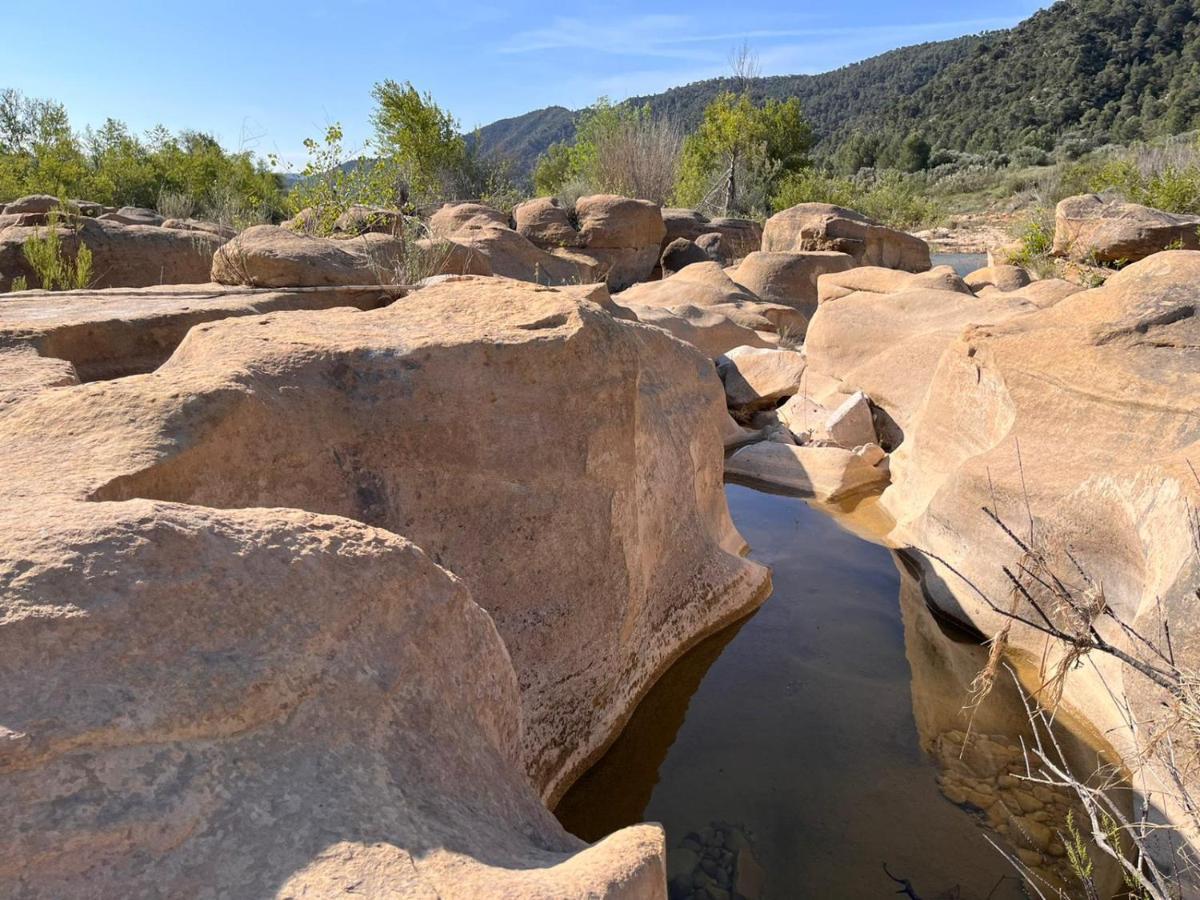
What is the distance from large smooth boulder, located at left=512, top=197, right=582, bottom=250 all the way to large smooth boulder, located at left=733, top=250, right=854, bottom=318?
2.91 meters

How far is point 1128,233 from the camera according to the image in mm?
8633

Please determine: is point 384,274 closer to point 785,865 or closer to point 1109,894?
point 785,865

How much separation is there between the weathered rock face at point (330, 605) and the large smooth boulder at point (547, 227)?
1029 cm

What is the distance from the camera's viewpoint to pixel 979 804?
8.79 ft

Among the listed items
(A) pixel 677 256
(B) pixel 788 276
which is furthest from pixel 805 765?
(A) pixel 677 256


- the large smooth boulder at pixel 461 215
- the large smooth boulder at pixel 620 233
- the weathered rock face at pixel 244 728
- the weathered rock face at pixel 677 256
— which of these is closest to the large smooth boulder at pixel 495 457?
the weathered rock face at pixel 244 728

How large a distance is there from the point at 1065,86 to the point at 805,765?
50.5 metres

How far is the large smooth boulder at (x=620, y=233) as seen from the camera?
13.2 m

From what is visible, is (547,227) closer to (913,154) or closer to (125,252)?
(125,252)

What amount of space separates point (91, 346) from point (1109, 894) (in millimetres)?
3650

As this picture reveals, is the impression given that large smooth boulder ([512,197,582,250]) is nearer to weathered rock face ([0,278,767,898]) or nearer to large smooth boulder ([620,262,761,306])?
large smooth boulder ([620,262,761,306])

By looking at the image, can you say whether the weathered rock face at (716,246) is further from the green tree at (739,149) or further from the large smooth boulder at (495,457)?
the large smooth boulder at (495,457)

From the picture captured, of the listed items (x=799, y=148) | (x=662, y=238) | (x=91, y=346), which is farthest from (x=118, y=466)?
(x=799, y=148)

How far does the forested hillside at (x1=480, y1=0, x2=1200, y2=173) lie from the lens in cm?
→ 3856
